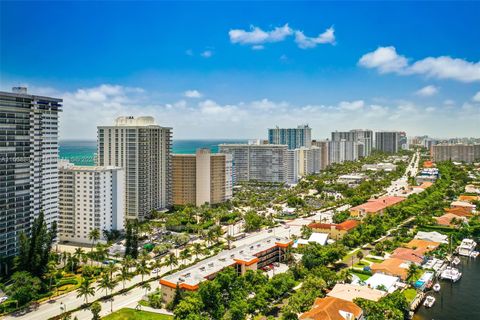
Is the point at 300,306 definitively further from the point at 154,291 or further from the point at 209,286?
the point at 154,291

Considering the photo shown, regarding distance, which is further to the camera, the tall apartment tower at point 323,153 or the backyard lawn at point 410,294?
the tall apartment tower at point 323,153

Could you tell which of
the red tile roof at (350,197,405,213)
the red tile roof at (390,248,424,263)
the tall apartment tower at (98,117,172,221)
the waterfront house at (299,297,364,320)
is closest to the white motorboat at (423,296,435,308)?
the waterfront house at (299,297,364,320)

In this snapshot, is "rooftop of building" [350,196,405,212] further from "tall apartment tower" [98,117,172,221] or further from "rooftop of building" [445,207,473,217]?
"tall apartment tower" [98,117,172,221]

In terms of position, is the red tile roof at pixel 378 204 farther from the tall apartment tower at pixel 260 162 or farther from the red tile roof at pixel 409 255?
the tall apartment tower at pixel 260 162

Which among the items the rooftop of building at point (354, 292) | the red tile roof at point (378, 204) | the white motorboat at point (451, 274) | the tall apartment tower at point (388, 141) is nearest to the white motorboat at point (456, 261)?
the white motorboat at point (451, 274)

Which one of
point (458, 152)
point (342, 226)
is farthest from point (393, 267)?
point (458, 152)

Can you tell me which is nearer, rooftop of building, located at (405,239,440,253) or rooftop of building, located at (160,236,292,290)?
rooftop of building, located at (160,236,292,290)
